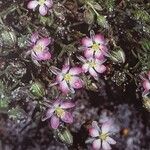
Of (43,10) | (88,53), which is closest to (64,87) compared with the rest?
(88,53)

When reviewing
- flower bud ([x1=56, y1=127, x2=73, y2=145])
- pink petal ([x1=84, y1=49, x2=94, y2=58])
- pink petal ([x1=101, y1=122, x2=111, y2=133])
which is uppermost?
pink petal ([x1=84, y1=49, x2=94, y2=58])

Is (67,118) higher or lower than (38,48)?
lower

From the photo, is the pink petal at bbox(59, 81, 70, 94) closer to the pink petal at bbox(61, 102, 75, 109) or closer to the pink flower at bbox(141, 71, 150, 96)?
the pink petal at bbox(61, 102, 75, 109)

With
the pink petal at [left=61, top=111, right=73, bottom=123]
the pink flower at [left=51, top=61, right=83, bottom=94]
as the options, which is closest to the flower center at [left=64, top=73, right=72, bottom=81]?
the pink flower at [left=51, top=61, right=83, bottom=94]

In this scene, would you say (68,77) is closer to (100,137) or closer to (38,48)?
(38,48)

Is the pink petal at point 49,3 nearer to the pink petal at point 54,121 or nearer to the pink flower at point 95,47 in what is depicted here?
the pink flower at point 95,47

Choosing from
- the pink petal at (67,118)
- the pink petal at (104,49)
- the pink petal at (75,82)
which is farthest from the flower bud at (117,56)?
the pink petal at (67,118)

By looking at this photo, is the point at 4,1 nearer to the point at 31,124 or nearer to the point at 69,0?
the point at 69,0
